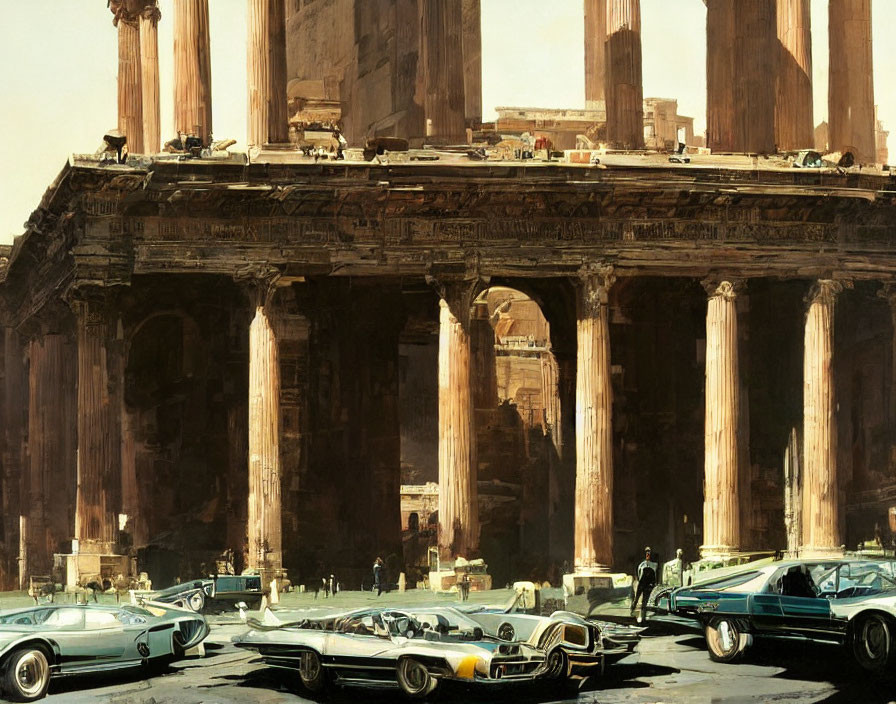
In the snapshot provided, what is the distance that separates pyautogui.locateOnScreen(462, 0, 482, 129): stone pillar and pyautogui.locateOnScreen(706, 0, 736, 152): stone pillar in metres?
11.1

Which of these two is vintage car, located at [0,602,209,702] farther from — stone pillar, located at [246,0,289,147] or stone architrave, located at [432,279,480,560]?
stone pillar, located at [246,0,289,147]

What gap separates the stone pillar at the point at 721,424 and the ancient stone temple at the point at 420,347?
6 cm

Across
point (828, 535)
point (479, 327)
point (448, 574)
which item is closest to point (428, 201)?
point (448, 574)

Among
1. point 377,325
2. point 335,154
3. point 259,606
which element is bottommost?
point 259,606

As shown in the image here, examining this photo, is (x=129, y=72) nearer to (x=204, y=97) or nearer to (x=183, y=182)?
(x=204, y=97)

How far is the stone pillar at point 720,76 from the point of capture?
54.7 metres

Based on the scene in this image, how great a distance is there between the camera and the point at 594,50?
72.6 m

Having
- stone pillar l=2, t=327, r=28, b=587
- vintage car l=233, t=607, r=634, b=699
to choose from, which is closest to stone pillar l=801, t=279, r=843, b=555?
vintage car l=233, t=607, r=634, b=699

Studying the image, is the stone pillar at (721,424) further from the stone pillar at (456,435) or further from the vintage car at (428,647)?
the vintage car at (428,647)

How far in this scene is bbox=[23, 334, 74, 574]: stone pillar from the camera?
55469mm

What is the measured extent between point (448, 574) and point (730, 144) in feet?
47.8

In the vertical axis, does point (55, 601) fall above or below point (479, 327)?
below

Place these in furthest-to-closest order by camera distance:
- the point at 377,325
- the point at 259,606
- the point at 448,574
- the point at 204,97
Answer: the point at 377,325 → the point at 204,97 → the point at 448,574 → the point at 259,606

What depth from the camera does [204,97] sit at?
169 feet
